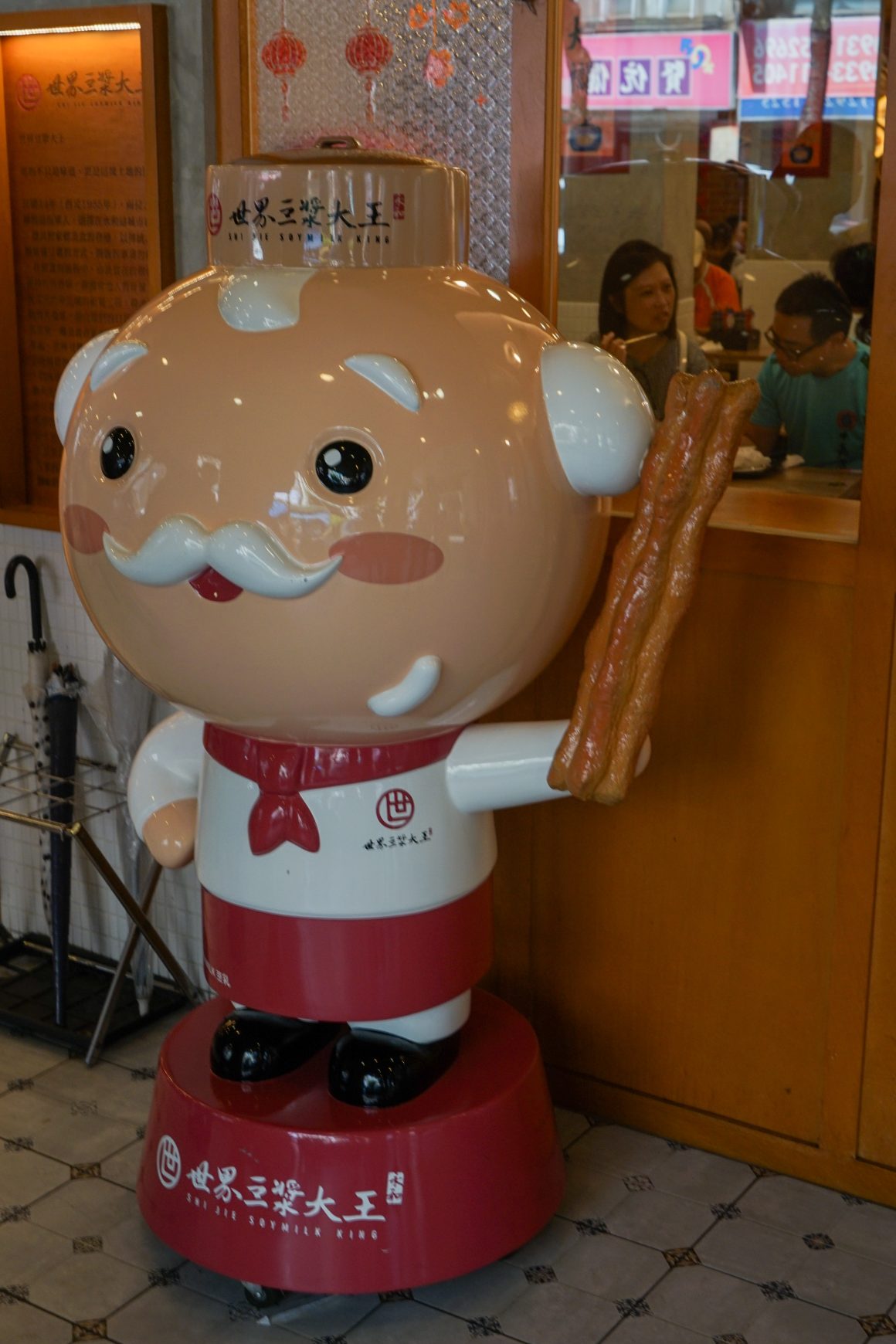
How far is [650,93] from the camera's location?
18.8 feet

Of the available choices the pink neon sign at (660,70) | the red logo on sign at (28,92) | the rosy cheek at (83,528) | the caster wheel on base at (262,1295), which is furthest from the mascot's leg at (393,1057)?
the pink neon sign at (660,70)

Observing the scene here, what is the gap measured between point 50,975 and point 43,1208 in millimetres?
968

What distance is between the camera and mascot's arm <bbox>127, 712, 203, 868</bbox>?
2.59 metres

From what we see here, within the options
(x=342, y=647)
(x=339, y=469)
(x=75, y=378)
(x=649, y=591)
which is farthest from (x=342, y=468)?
(x=75, y=378)

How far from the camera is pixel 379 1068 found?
2.46 m

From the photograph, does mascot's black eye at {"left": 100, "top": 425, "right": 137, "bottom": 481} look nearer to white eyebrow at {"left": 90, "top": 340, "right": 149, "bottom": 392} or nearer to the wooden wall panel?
white eyebrow at {"left": 90, "top": 340, "right": 149, "bottom": 392}

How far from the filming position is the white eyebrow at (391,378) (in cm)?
207

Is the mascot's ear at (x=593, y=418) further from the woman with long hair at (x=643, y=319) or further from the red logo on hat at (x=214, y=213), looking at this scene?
the woman with long hair at (x=643, y=319)

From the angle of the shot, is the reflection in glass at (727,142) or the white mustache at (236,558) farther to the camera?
the reflection in glass at (727,142)

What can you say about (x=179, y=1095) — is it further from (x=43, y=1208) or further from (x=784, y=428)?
(x=784, y=428)

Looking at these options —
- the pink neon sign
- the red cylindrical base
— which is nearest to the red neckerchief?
the red cylindrical base

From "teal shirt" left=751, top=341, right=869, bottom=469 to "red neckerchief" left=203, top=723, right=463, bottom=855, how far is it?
1377 mm

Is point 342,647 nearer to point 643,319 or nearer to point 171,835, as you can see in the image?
point 171,835

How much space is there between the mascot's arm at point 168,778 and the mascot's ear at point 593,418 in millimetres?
862
